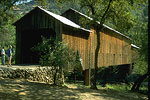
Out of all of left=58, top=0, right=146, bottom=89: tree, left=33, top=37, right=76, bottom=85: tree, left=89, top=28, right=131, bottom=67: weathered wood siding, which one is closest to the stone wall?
left=33, top=37, right=76, bottom=85: tree

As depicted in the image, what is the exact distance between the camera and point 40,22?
49.2 feet

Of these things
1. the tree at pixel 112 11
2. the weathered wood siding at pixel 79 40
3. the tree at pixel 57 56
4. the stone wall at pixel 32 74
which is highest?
the tree at pixel 112 11

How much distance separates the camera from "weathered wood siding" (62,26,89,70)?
576 inches

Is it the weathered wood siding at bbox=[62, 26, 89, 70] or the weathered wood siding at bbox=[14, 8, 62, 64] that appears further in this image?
the weathered wood siding at bbox=[62, 26, 89, 70]

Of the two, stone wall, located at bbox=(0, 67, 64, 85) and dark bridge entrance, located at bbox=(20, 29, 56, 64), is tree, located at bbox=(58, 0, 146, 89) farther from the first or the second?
dark bridge entrance, located at bbox=(20, 29, 56, 64)

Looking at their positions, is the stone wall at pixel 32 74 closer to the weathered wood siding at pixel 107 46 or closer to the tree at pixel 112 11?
the tree at pixel 112 11

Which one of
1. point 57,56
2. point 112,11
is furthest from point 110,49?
point 57,56

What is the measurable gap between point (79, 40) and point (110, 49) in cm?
749

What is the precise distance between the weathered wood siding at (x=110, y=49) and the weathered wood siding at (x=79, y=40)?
96 centimetres

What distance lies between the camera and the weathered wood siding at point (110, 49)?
1901 cm

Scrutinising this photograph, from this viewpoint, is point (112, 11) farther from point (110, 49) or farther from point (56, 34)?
point (110, 49)

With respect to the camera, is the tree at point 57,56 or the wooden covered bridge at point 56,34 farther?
the wooden covered bridge at point 56,34

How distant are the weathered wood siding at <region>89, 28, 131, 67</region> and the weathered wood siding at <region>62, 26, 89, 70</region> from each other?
0.96m

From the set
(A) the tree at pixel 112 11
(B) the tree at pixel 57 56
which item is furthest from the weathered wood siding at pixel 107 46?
(B) the tree at pixel 57 56
